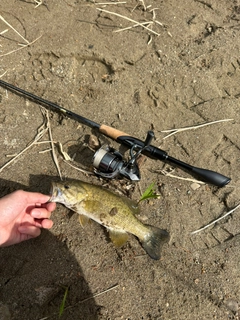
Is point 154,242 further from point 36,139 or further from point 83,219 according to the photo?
point 36,139

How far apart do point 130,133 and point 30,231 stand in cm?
170

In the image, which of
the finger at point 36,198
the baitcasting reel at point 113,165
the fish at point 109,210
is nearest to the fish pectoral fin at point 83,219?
the fish at point 109,210

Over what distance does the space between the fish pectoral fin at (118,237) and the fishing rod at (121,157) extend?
606 millimetres

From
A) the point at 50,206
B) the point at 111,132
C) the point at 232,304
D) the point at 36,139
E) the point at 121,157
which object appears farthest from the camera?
the point at 36,139

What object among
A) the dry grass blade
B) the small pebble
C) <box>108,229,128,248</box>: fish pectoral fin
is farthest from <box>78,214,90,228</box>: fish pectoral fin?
the small pebble

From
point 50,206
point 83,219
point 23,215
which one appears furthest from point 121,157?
point 23,215

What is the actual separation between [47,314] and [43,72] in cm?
302

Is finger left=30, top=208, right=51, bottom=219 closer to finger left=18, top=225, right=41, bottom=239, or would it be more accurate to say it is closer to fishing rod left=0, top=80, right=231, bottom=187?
finger left=18, top=225, right=41, bottom=239

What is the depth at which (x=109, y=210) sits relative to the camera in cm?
326

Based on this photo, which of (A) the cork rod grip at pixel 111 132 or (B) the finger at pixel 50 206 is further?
(A) the cork rod grip at pixel 111 132

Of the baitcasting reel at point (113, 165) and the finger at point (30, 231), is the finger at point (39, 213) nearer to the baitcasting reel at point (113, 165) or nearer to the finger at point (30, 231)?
the finger at point (30, 231)

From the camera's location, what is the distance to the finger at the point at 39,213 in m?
3.25

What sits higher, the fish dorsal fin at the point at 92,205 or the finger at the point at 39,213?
the fish dorsal fin at the point at 92,205

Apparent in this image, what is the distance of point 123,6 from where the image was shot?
187 inches
